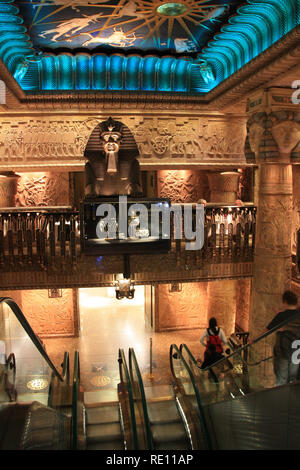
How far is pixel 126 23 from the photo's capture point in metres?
5.66

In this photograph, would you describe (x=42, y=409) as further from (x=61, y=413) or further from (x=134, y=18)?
(x=134, y=18)

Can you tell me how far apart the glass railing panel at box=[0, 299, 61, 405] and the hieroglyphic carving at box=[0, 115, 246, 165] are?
479 centimetres

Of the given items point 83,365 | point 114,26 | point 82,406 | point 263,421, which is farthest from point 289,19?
point 83,365

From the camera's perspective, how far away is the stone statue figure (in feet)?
21.7

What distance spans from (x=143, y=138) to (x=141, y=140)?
65 millimetres

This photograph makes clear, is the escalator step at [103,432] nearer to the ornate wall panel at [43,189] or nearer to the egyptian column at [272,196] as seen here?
the egyptian column at [272,196]

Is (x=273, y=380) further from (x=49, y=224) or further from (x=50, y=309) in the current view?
(x=50, y=309)

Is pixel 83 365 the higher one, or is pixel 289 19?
pixel 289 19

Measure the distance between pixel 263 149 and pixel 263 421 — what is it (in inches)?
172

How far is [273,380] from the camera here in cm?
324

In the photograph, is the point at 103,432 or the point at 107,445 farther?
the point at 103,432

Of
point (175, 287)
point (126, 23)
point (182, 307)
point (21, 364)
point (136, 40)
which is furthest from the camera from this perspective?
point (182, 307)

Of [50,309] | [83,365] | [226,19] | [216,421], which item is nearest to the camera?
[216,421]

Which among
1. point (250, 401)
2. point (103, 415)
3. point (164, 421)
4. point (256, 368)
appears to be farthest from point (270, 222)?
point (103, 415)
